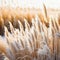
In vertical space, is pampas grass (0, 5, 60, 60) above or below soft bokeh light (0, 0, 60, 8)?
below

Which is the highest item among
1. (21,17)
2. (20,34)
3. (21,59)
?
(21,17)

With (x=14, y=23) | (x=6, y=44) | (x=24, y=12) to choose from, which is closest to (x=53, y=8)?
(x=24, y=12)

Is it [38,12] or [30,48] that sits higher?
[38,12]

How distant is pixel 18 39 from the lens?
189 cm

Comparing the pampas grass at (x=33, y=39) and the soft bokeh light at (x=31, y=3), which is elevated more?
the soft bokeh light at (x=31, y=3)

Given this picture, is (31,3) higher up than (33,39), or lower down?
higher up

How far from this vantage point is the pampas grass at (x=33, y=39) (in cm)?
188

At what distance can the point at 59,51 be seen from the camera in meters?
1.97

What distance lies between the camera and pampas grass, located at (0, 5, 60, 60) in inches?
73.8

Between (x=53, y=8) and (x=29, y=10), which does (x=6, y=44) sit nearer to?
(x=29, y=10)

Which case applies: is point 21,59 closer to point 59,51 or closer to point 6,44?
point 6,44

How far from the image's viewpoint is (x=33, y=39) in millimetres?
1928

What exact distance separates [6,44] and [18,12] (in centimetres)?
33

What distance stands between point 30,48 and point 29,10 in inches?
14.9
